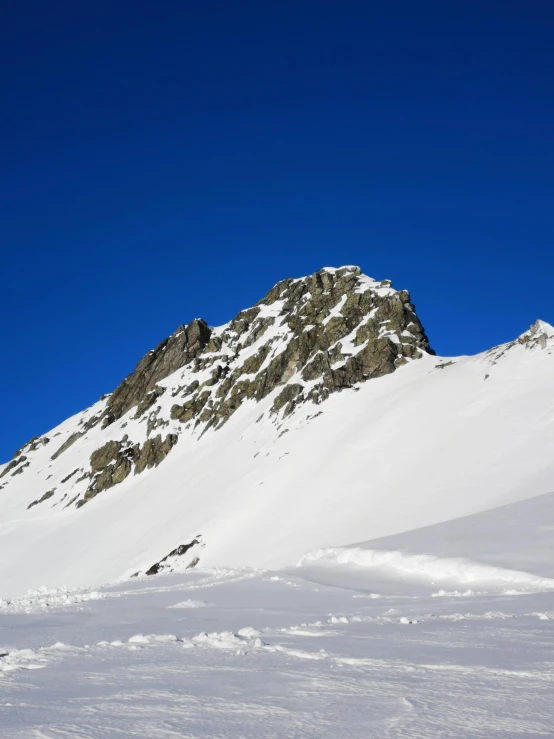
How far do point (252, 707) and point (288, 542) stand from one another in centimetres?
3312

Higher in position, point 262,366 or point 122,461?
point 262,366

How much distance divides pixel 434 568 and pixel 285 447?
126ft

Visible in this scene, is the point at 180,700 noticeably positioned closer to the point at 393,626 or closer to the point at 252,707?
the point at 252,707

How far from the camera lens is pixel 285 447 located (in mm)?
55000

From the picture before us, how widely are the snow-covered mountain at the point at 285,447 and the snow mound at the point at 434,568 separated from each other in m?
2.84

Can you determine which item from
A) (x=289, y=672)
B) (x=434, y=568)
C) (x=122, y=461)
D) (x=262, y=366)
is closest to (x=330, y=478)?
(x=434, y=568)

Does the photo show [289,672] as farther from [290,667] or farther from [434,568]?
[434,568]

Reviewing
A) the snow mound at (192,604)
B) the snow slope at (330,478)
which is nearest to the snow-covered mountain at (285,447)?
the snow slope at (330,478)

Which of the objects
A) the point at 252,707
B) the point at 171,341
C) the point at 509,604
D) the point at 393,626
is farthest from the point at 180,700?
the point at 171,341

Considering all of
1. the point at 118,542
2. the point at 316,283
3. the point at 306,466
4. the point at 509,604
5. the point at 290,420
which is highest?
the point at 316,283

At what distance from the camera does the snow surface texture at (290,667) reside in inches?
183

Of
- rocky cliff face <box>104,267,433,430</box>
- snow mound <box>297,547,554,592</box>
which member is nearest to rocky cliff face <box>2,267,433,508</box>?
rocky cliff face <box>104,267,433,430</box>

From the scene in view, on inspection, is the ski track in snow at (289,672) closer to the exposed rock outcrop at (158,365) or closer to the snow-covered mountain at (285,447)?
the snow-covered mountain at (285,447)

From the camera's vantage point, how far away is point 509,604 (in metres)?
11.6
